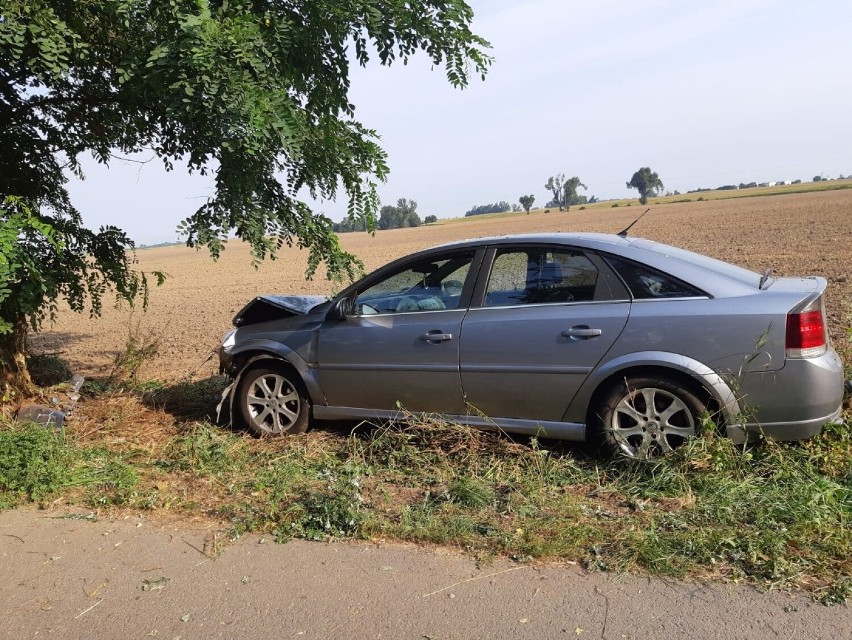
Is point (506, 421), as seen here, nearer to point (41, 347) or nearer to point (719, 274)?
point (719, 274)

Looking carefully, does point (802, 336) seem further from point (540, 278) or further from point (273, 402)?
point (273, 402)

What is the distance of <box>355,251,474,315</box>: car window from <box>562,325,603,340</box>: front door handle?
921mm

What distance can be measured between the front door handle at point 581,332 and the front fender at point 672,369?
0.21 meters

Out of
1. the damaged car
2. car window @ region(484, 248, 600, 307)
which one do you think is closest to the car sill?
the damaged car

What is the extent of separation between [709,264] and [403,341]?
7.36 feet

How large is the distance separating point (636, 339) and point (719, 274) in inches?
29.1

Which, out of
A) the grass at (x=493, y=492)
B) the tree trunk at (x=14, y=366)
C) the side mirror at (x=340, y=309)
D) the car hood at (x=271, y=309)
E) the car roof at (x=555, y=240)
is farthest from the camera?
the tree trunk at (x=14, y=366)

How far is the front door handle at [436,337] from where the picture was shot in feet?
17.1

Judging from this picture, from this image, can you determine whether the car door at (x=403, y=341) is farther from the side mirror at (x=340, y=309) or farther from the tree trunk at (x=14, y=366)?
the tree trunk at (x=14, y=366)

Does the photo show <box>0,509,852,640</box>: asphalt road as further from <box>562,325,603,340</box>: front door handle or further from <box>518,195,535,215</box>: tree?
<box>518,195,535,215</box>: tree

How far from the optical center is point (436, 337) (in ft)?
17.2

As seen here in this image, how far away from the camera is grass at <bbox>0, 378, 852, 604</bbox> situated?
356cm

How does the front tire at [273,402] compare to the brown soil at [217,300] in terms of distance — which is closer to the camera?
the front tire at [273,402]

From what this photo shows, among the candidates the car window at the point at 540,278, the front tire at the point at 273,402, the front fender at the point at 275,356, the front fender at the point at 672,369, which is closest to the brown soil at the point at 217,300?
the front fender at the point at 275,356
